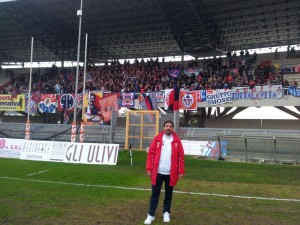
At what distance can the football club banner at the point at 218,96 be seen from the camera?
87.7 ft

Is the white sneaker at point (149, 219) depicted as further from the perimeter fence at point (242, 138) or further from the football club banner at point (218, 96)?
the football club banner at point (218, 96)

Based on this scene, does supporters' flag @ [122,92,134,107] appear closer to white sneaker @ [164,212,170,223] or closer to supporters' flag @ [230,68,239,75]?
supporters' flag @ [230,68,239,75]

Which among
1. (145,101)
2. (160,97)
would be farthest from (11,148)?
(160,97)

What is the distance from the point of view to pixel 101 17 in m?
40.5

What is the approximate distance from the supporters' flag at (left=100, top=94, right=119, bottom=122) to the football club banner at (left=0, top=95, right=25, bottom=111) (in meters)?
11.8

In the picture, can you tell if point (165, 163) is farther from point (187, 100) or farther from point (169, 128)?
point (187, 100)

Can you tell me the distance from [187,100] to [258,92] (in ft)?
18.0

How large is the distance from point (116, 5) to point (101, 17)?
3.59 metres

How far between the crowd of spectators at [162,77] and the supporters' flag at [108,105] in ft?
11.6

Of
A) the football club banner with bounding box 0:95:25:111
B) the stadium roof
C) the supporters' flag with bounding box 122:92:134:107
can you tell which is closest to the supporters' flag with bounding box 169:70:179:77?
the stadium roof

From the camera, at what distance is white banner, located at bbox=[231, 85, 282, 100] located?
2481cm

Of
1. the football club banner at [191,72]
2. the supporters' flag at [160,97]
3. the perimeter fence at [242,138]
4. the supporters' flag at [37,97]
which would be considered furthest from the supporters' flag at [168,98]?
the supporters' flag at [37,97]

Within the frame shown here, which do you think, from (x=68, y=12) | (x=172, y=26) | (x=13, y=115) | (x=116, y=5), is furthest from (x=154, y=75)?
(x=13, y=115)

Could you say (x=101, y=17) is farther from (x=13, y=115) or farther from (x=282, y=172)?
(x=282, y=172)
